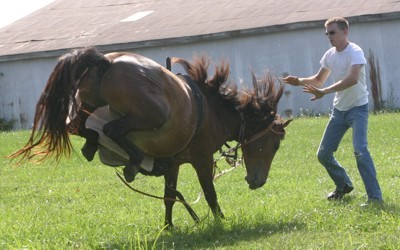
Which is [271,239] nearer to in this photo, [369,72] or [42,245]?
[42,245]

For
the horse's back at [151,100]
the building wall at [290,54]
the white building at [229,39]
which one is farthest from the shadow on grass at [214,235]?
the building wall at [290,54]

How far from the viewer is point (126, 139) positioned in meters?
8.12

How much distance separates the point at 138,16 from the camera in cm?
3428

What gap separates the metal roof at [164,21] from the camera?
93.1ft

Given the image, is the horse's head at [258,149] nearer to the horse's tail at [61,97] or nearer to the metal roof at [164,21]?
the horse's tail at [61,97]

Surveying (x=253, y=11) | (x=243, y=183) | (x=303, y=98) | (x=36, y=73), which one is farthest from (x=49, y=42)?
(x=243, y=183)

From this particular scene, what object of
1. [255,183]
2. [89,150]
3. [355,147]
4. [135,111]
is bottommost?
[255,183]

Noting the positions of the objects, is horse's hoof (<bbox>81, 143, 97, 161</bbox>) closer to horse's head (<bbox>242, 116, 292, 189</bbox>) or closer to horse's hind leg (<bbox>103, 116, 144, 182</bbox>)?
horse's hind leg (<bbox>103, 116, 144, 182</bbox>)

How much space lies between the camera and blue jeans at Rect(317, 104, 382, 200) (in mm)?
10000

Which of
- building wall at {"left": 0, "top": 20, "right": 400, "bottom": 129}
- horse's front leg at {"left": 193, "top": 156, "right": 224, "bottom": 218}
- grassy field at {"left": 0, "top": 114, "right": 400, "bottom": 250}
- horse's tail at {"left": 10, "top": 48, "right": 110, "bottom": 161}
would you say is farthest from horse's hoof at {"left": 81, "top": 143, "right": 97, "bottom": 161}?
building wall at {"left": 0, "top": 20, "right": 400, "bottom": 129}

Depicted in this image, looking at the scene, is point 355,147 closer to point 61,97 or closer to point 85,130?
point 85,130

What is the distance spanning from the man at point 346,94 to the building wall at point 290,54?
16481 mm

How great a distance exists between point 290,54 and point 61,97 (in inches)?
824

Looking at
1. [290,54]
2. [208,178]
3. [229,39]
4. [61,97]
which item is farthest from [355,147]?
[229,39]
